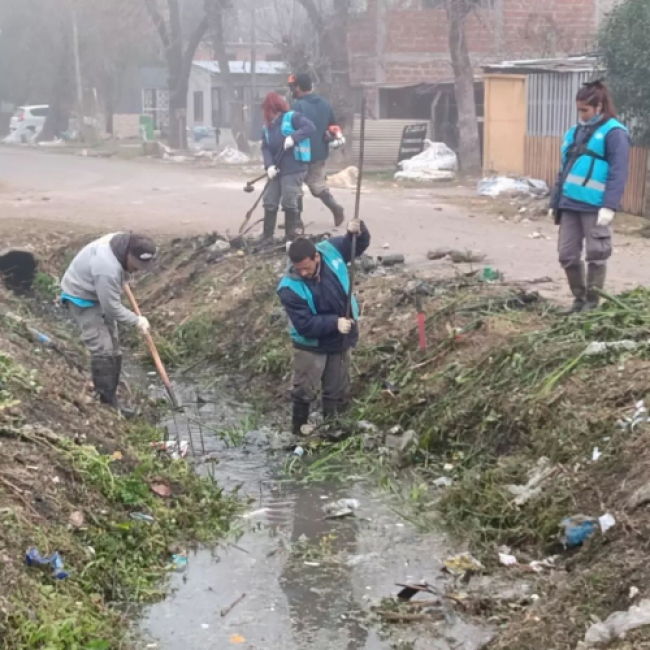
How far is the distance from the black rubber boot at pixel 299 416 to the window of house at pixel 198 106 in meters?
41.0

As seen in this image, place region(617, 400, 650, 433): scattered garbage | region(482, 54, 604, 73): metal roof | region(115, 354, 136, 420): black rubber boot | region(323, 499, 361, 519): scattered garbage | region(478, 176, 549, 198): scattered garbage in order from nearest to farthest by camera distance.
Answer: region(617, 400, 650, 433): scattered garbage, region(323, 499, 361, 519): scattered garbage, region(115, 354, 136, 420): black rubber boot, region(478, 176, 549, 198): scattered garbage, region(482, 54, 604, 73): metal roof

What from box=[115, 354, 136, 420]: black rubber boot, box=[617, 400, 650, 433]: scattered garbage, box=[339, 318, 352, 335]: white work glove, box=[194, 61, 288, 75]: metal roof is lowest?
box=[115, 354, 136, 420]: black rubber boot

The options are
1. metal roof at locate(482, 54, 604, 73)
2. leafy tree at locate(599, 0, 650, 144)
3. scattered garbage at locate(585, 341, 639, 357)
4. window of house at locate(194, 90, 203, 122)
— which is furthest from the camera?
window of house at locate(194, 90, 203, 122)

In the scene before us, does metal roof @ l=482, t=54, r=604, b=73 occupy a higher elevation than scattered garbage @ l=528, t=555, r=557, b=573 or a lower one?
higher

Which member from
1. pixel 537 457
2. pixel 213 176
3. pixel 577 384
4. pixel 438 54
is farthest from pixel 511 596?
pixel 438 54

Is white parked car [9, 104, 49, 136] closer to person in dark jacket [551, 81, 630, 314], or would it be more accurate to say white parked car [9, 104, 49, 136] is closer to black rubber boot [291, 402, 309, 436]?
black rubber boot [291, 402, 309, 436]

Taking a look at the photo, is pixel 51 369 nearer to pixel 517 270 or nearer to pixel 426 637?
pixel 426 637

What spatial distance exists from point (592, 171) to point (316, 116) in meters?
4.65

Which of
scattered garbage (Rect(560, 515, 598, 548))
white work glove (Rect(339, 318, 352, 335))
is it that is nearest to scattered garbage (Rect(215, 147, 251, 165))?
white work glove (Rect(339, 318, 352, 335))

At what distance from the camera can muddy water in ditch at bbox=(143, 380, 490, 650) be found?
499 centimetres

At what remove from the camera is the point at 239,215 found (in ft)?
51.5

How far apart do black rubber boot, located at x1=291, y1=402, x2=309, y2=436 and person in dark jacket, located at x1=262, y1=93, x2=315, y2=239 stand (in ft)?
13.8

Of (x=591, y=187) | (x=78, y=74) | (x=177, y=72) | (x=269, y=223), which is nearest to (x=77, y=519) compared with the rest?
(x=591, y=187)

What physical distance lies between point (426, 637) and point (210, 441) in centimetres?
344
